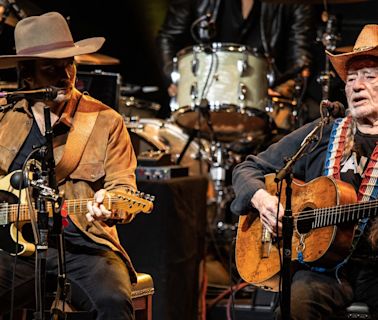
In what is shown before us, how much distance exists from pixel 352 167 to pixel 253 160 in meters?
0.67

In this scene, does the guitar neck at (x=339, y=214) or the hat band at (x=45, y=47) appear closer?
the guitar neck at (x=339, y=214)

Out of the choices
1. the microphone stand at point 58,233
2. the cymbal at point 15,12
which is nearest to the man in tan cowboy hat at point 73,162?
the microphone stand at point 58,233

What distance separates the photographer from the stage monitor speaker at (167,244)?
19.9 feet

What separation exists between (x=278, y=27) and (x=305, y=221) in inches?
157

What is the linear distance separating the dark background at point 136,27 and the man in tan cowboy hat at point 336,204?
3940mm

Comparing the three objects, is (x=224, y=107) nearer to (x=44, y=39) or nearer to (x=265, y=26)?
(x=265, y=26)

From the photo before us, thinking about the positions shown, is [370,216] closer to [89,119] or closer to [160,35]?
[89,119]

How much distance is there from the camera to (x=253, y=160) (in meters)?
5.32

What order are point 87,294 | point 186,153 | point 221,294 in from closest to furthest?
1. point 87,294
2. point 221,294
3. point 186,153

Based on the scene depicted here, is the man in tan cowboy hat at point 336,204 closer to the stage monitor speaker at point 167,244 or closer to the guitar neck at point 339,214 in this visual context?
the guitar neck at point 339,214

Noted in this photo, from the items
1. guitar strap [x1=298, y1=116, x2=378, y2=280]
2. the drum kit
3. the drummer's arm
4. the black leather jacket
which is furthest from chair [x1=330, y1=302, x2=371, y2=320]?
the drummer's arm

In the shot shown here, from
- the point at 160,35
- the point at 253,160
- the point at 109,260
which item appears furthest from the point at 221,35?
the point at 109,260

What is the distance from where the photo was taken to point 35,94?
4684 millimetres

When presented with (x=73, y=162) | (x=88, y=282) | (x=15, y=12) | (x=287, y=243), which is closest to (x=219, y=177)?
(x=15, y=12)
